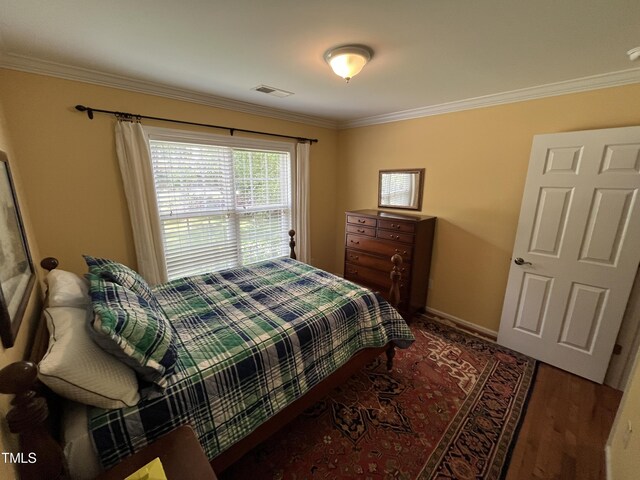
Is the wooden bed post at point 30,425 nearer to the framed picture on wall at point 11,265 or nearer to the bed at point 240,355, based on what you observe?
the bed at point 240,355

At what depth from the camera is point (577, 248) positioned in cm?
210

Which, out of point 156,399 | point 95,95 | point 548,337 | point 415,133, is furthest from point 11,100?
point 548,337

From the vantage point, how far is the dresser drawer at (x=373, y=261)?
9.44 feet

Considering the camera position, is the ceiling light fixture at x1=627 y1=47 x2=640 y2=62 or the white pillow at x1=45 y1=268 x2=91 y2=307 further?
the ceiling light fixture at x1=627 y1=47 x2=640 y2=62

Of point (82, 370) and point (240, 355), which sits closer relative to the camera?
point (82, 370)

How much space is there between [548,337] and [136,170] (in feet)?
12.9

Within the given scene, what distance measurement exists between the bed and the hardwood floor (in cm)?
93

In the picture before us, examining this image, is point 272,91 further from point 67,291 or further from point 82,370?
point 82,370

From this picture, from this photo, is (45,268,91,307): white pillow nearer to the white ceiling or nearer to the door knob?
the white ceiling

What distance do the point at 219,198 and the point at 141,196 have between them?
77 cm

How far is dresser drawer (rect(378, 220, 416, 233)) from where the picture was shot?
2759mm

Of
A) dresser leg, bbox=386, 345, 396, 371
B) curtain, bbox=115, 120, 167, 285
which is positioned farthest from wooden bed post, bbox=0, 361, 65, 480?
dresser leg, bbox=386, 345, 396, 371

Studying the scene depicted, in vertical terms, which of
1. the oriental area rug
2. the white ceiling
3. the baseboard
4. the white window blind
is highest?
the white ceiling

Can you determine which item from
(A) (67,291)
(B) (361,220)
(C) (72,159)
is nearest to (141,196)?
(C) (72,159)
